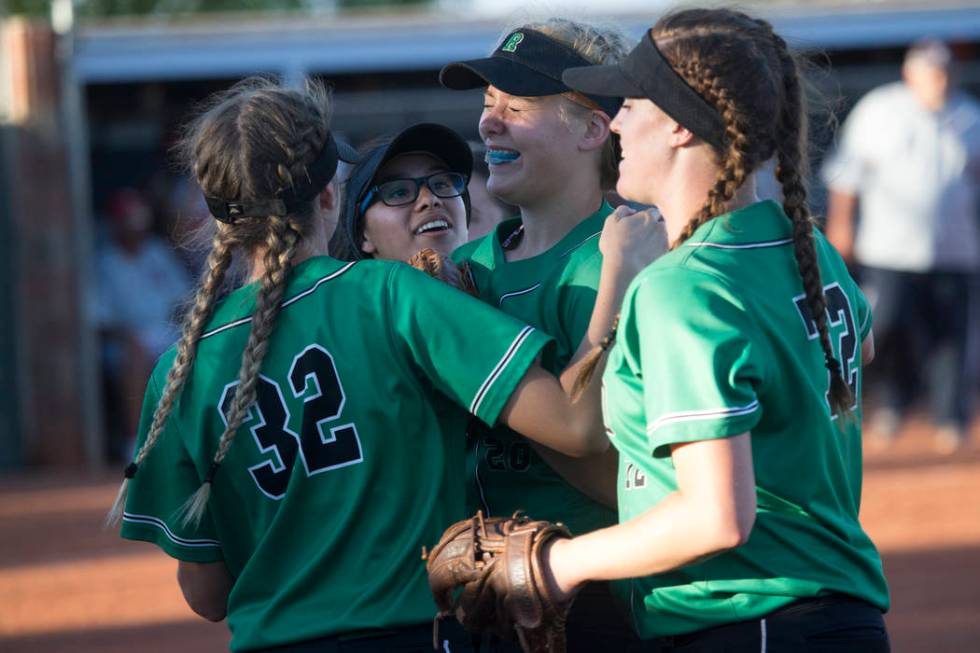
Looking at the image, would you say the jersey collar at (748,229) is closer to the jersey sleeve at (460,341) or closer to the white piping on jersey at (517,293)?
the jersey sleeve at (460,341)

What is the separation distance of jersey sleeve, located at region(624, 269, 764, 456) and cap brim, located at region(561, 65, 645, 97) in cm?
38

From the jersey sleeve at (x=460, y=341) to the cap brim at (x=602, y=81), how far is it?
46 cm

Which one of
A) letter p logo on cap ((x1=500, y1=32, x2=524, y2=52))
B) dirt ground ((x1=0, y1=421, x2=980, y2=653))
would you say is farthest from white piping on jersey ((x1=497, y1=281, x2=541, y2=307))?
dirt ground ((x1=0, y1=421, x2=980, y2=653))

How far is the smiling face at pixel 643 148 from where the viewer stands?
7.82 ft

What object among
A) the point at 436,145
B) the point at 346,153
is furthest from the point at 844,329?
the point at 346,153

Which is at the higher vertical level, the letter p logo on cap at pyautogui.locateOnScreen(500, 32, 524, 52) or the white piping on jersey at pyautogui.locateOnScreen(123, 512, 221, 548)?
the letter p logo on cap at pyautogui.locateOnScreen(500, 32, 524, 52)

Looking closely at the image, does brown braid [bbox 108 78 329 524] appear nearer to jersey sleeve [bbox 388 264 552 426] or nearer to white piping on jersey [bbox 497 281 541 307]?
jersey sleeve [bbox 388 264 552 426]

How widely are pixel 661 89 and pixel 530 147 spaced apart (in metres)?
0.71

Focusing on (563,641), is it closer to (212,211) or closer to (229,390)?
(229,390)

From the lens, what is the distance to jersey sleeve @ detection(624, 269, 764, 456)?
212 cm

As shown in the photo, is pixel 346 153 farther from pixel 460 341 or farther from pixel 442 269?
pixel 460 341

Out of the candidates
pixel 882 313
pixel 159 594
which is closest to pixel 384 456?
pixel 159 594

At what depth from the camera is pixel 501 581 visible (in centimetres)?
235

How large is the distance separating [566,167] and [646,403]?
0.97m
